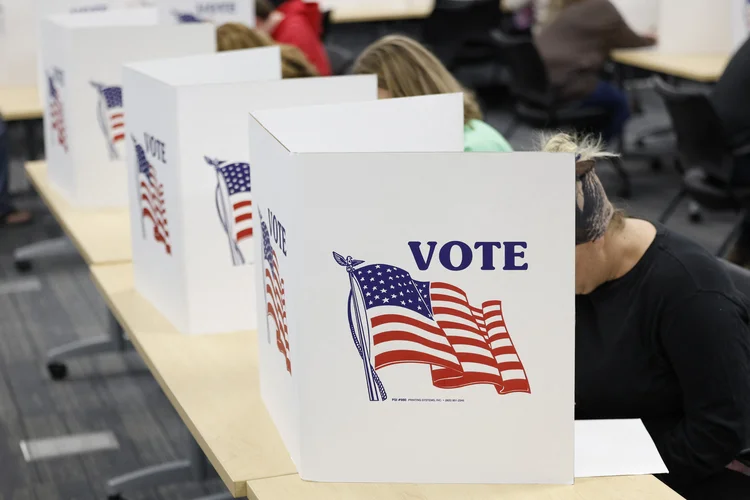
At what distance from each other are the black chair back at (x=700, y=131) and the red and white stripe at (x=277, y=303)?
2.70 meters

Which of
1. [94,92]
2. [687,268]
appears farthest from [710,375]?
[94,92]

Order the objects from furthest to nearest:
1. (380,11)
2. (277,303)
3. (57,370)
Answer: (380,11) < (57,370) < (277,303)

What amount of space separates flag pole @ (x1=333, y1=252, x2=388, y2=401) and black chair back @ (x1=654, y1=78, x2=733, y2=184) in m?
2.82

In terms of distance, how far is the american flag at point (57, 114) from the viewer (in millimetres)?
3014

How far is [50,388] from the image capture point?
11.8ft

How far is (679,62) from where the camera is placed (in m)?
5.36

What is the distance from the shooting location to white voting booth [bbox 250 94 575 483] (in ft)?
4.61

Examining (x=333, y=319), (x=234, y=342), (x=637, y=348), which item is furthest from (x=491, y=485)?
(x=234, y=342)

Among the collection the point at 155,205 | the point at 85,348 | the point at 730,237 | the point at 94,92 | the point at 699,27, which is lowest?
the point at 85,348

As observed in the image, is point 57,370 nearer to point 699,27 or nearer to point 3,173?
point 3,173

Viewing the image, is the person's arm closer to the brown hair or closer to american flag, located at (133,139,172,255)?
american flag, located at (133,139,172,255)

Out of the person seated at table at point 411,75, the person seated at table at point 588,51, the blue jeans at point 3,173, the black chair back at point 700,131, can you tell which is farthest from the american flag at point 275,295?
the person seated at table at point 588,51

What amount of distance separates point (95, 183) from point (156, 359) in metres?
1.06

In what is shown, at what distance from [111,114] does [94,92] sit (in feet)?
0.23
